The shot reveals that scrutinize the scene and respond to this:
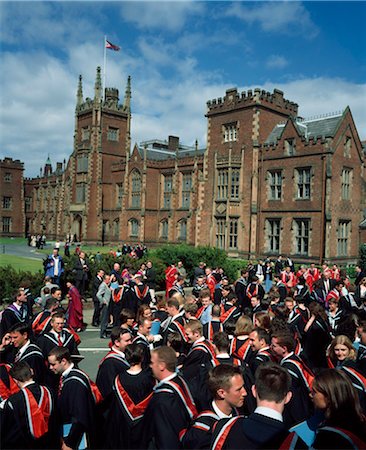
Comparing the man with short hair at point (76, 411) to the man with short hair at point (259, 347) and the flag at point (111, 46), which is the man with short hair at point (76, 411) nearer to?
the man with short hair at point (259, 347)

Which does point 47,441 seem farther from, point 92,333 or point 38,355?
point 92,333

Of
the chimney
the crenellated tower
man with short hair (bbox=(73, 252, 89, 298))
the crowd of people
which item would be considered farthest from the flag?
the crowd of people

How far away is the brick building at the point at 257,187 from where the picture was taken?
94.3 ft

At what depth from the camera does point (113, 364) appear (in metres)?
5.13

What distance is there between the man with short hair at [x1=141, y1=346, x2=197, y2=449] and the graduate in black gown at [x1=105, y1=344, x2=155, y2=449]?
37 cm

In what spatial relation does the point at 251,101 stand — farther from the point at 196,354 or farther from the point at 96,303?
the point at 196,354

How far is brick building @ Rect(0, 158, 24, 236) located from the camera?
6650 cm

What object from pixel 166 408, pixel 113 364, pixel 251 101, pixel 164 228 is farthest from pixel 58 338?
pixel 164 228

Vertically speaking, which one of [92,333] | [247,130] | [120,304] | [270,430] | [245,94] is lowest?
[92,333]

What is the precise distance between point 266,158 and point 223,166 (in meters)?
3.92

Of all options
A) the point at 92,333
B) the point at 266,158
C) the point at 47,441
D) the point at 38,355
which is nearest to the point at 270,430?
the point at 47,441

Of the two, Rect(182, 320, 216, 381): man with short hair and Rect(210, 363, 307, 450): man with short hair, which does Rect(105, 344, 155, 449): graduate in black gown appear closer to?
Rect(182, 320, 216, 381): man with short hair

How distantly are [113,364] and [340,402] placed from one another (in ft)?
9.50

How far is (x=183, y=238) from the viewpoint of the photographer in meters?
43.0
